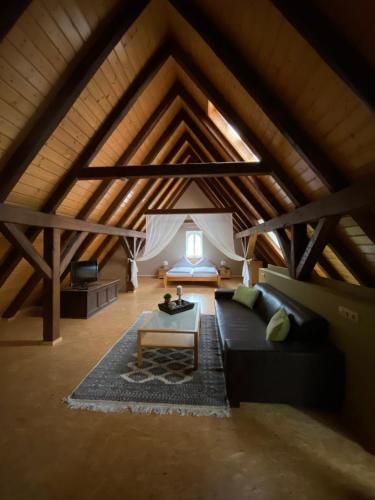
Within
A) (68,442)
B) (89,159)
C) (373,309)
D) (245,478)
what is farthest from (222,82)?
(68,442)

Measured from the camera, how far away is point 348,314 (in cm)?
180

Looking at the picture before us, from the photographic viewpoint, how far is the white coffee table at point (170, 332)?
2.42m

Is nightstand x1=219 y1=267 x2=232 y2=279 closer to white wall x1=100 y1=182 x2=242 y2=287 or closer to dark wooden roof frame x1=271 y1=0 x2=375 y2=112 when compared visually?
white wall x1=100 y1=182 x2=242 y2=287

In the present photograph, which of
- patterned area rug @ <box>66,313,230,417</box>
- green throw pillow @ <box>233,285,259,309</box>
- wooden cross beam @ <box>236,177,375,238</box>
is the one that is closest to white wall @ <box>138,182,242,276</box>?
green throw pillow @ <box>233,285,259,309</box>

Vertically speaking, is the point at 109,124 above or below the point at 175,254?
above

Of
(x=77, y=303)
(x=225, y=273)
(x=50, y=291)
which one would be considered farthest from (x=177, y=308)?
(x=225, y=273)

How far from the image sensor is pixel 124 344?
304 centimetres

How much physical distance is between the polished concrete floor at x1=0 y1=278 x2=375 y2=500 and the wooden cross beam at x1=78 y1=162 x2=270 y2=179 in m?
2.32

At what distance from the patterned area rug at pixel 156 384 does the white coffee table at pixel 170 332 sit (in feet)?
0.56

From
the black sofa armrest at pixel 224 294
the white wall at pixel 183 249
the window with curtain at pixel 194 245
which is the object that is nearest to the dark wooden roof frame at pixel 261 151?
the black sofa armrest at pixel 224 294

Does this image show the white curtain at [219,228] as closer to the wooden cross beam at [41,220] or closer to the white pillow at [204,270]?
the white pillow at [204,270]

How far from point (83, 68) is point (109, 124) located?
628 mm

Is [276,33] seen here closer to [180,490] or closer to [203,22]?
[203,22]

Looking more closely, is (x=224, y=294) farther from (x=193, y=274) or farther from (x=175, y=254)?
(x=175, y=254)
